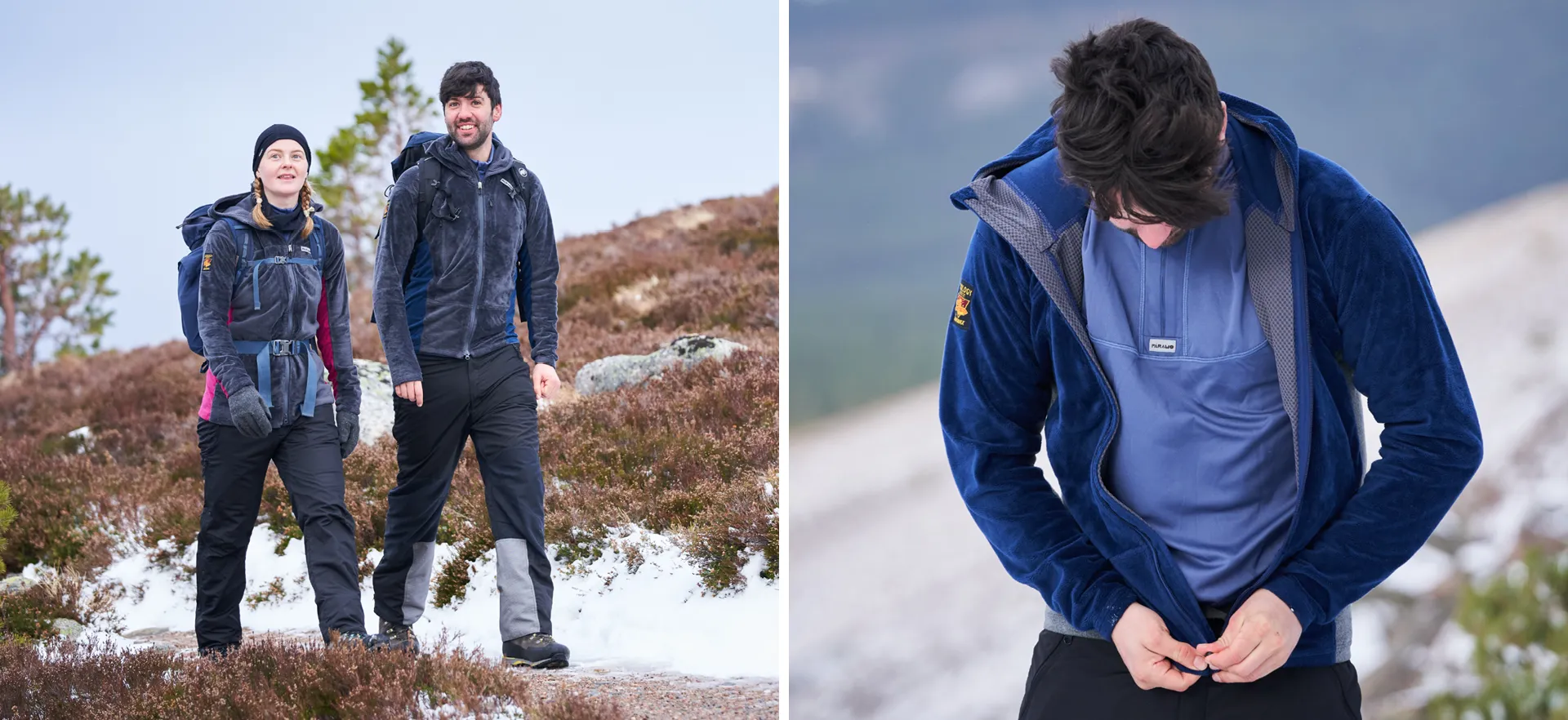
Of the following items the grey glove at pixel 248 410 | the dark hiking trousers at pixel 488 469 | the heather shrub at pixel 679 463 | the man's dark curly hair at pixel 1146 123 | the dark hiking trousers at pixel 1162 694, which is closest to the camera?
the man's dark curly hair at pixel 1146 123

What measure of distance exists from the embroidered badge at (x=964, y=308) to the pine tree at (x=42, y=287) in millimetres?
15325

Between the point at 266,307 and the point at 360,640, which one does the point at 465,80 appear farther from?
the point at 360,640

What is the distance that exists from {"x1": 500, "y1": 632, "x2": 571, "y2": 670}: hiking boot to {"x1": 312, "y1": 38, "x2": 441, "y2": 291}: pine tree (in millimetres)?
14432

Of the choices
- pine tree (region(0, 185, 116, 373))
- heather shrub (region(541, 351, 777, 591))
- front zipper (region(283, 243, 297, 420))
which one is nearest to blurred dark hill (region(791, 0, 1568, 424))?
heather shrub (region(541, 351, 777, 591))

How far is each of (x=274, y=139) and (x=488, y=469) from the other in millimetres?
1216

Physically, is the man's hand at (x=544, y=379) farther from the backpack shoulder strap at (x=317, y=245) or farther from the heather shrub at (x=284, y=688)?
the heather shrub at (x=284, y=688)

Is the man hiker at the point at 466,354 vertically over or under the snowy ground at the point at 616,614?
over

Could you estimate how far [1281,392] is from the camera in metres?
1.54

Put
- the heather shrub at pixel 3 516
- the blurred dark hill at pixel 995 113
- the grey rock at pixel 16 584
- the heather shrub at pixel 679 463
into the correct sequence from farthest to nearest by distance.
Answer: the blurred dark hill at pixel 995 113 < the grey rock at pixel 16 584 < the heather shrub at pixel 3 516 < the heather shrub at pixel 679 463

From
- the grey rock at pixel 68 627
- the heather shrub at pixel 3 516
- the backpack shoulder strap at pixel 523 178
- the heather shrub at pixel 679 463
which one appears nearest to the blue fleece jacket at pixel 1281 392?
the backpack shoulder strap at pixel 523 178

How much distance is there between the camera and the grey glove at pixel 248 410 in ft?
11.7

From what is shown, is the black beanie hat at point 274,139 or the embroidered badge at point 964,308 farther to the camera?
the black beanie hat at point 274,139

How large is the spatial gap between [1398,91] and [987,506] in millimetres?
8653

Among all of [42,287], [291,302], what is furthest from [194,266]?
[42,287]
